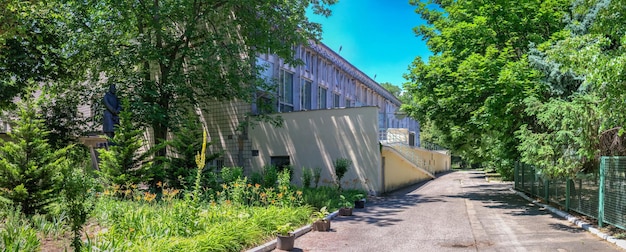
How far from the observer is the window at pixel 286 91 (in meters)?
23.5

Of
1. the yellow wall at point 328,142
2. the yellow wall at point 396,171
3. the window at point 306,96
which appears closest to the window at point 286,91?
the window at point 306,96

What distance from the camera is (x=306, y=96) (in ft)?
86.2

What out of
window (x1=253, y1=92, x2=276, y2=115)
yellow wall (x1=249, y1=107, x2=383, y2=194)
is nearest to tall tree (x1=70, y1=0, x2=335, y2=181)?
window (x1=253, y1=92, x2=276, y2=115)

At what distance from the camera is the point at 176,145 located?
51.3ft

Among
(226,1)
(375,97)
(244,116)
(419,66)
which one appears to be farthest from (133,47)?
(375,97)

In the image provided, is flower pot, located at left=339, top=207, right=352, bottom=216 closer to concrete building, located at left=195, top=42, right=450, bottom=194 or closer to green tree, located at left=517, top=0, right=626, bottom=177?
concrete building, located at left=195, top=42, right=450, bottom=194

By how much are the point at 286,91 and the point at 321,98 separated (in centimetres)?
479

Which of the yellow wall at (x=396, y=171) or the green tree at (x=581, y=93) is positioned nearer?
the green tree at (x=581, y=93)

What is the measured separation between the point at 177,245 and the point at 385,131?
20.0 metres

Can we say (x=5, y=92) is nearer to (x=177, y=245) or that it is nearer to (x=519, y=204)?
(x=177, y=245)

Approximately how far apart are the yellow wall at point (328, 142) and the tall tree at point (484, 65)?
9.38 feet

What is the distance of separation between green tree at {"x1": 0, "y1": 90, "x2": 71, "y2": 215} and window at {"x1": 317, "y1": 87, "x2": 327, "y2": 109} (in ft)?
63.5

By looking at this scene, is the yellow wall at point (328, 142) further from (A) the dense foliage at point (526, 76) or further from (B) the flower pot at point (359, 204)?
(B) the flower pot at point (359, 204)

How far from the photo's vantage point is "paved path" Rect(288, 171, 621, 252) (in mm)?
8250
